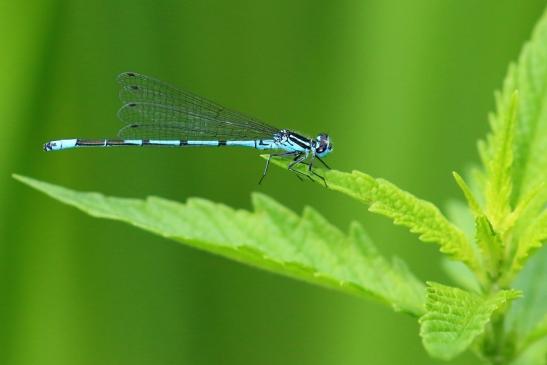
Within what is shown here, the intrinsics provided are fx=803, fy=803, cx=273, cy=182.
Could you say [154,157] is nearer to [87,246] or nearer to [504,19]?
[87,246]

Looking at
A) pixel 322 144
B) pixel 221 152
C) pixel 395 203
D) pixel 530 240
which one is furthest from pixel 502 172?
pixel 221 152

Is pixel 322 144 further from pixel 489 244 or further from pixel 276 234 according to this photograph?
pixel 489 244

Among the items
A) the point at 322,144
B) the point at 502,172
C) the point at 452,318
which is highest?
the point at 322,144

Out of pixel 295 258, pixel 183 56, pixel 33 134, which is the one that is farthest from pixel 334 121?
pixel 295 258

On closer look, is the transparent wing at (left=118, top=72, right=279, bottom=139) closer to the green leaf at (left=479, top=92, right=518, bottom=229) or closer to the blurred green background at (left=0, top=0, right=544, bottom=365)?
the blurred green background at (left=0, top=0, right=544, bottom=365)

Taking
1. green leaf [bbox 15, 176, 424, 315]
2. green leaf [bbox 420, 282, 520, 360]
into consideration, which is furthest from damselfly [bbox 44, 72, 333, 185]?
green leaf [bbox 420, 282, 520, 360]

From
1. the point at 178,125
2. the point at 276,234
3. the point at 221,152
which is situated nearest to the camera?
the point at 276,234
